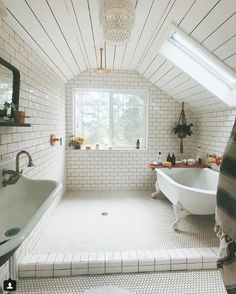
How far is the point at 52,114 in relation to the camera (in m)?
3.14

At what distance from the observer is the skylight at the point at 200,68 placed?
263 cm

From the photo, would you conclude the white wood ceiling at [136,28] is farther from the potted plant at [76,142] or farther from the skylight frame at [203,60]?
the potted plant at [76,142]

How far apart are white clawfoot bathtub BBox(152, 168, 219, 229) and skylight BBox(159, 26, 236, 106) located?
1263 mm

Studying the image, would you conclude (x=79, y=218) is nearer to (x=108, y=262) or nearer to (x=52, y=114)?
(x=108, y=262)

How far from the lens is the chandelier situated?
1.52 m

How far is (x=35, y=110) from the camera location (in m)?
2.42

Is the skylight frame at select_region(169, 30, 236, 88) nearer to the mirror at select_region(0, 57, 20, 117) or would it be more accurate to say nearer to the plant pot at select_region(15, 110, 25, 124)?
the mirror at select_region(0, 57, 20, 117)

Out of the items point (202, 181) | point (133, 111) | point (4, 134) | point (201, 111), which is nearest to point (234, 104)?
point (201, 111)

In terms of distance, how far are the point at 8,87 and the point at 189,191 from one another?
223cm

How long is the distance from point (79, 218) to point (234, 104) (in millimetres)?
2732

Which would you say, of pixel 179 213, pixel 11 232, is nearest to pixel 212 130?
pixel 179 213

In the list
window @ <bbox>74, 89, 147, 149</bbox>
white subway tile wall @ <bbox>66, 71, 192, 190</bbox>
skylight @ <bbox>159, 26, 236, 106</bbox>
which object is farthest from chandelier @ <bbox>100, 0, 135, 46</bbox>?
window @ <bbox>74, 89, 147, 149</bbox>

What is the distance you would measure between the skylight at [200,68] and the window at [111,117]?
1576 millimetres

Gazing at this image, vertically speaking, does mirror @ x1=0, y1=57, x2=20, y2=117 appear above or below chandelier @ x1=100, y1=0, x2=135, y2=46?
below
